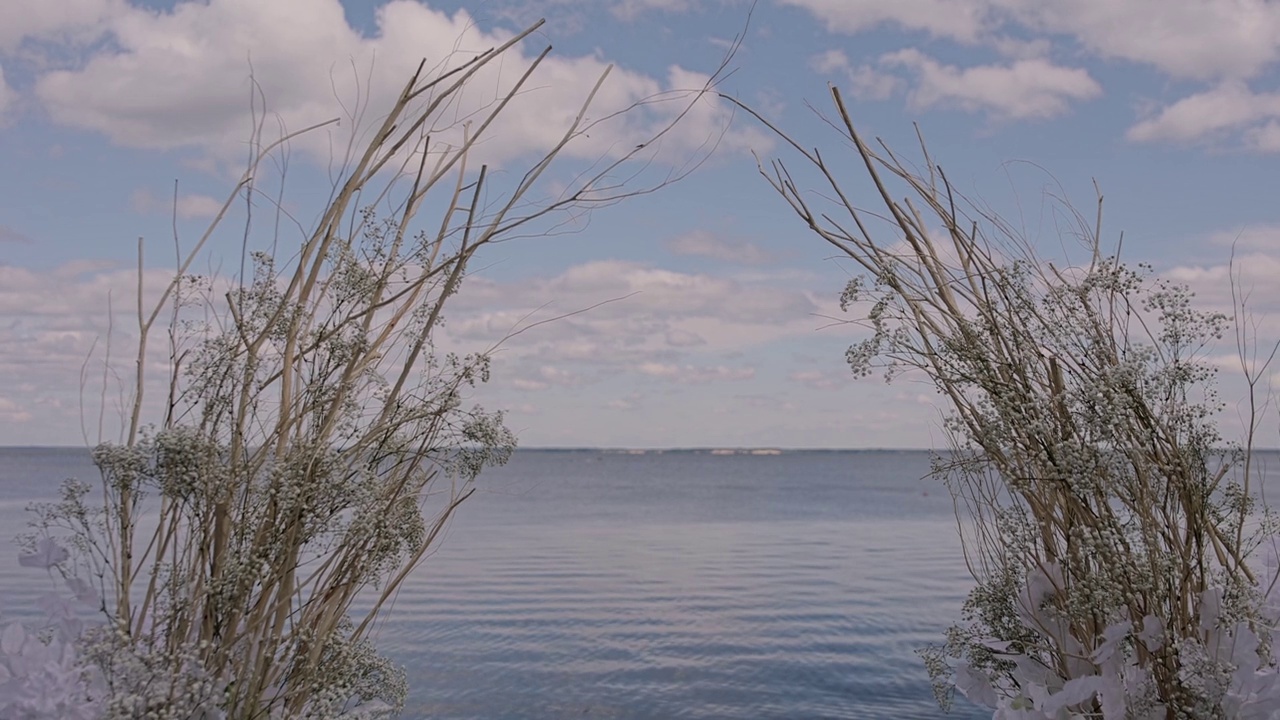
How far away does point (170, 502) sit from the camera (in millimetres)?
1976

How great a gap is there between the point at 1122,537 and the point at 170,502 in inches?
69.4

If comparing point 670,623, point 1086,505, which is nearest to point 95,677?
point 1086,505

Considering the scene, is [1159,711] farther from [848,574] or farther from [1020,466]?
[848,574]

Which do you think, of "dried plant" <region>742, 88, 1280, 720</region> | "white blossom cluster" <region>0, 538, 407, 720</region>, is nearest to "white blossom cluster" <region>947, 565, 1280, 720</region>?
"dried plant" <region>742, 88, 1280, 720</region>

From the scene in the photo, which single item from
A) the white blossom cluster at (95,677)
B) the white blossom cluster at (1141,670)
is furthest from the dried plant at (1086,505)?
the white blossom cluster at (95,677)

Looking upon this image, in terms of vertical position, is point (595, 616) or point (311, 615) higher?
point (311, 615)

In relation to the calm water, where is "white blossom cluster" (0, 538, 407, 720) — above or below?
above

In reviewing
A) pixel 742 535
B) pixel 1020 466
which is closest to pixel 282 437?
pixel 1020 466

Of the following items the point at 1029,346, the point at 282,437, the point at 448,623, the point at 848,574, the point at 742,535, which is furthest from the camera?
the point at 742,535

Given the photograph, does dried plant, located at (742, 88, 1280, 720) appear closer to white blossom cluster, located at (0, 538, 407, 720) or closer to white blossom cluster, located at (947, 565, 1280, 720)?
white blossom cluster, located at (947, 565, 1280, 720)

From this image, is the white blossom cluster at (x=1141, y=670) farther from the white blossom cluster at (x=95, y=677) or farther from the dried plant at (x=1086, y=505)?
the white blossom cluster at (x=95, y=677)

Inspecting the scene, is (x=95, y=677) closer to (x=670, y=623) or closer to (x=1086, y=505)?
(x=1086, y=505)

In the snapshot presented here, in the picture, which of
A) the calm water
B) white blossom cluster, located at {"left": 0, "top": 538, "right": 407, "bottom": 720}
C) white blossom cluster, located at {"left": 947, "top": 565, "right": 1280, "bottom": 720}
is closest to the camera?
white blossom cluster, located at {"left": 0, "top": 538, "right": 407, "bottom": 720}

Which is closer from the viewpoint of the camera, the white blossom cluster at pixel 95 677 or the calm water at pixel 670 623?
the white blossom cluster at pixel 95 677
